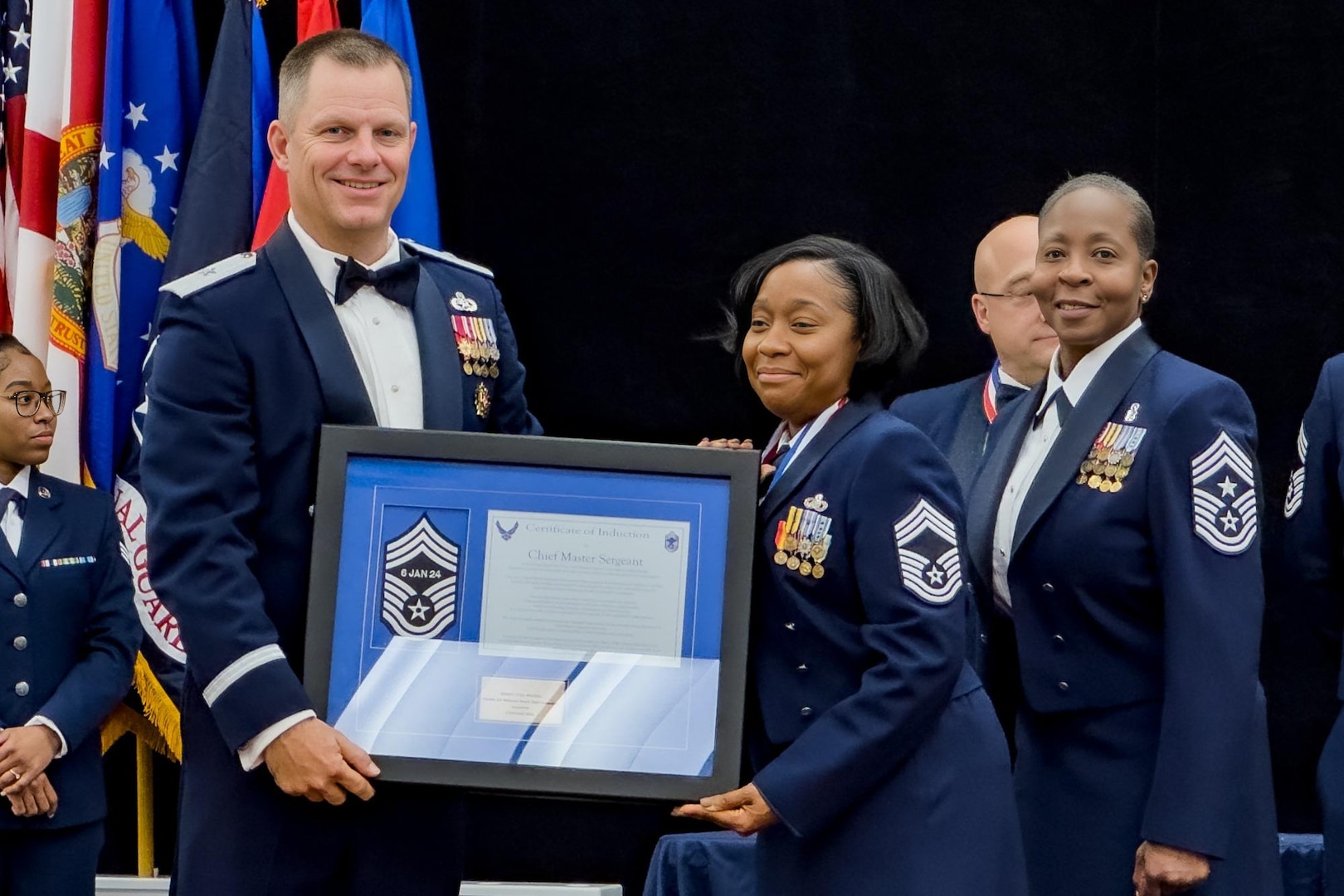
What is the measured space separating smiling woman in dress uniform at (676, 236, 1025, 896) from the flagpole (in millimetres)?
2643

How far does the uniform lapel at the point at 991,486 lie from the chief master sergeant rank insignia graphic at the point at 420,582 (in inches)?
37.4

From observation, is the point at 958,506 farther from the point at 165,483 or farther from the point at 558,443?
the point at 165,483

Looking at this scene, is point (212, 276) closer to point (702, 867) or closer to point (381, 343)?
point (381, 343)

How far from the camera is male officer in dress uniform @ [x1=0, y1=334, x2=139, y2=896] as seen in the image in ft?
12.6

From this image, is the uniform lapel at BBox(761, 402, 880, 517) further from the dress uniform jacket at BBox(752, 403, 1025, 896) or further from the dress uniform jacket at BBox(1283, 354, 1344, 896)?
the dress uniform jacket at BBox(1283, 354, 1344, 896)

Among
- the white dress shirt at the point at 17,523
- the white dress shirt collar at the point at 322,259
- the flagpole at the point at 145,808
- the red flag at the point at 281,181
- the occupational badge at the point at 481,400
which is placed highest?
the red flag at the point at 281,181

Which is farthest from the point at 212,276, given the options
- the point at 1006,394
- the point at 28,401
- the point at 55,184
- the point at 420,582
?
the point at 55,184

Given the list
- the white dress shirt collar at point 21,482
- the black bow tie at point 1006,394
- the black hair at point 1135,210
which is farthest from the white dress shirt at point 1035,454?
the white dress shirt collar at point 21,482

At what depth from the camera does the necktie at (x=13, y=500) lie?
406 cm

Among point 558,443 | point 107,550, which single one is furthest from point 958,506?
point 107,550

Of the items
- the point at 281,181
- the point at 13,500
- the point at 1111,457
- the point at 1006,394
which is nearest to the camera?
the point at 1111,457

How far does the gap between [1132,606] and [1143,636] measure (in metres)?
0.05

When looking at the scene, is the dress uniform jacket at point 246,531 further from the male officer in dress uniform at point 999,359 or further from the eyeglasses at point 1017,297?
the eyeglasses at point 1017,297

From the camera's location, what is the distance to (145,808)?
181 inches
